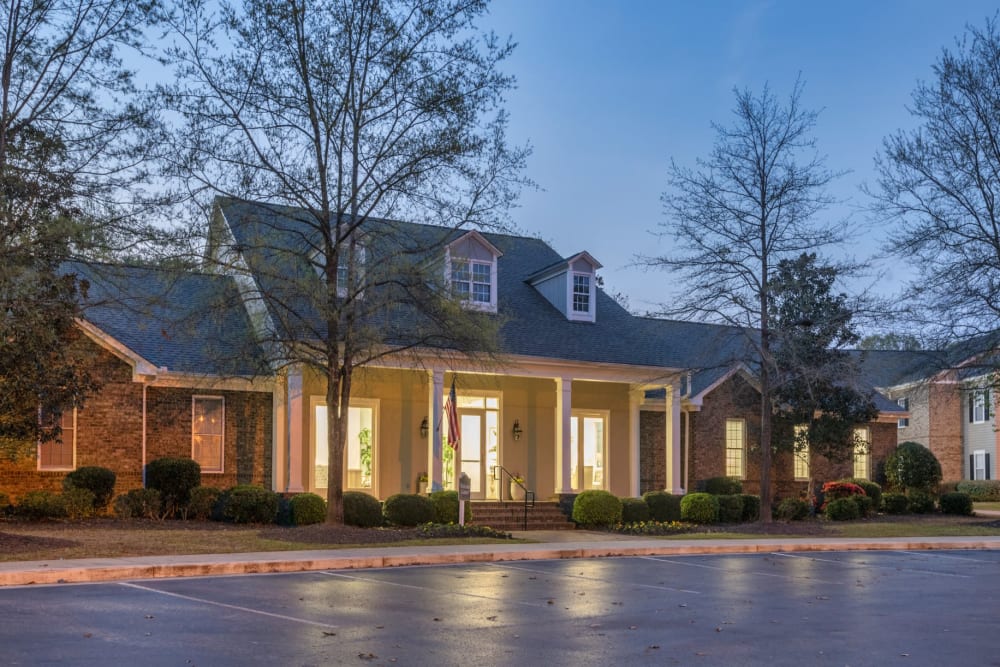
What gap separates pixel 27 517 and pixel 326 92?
35.8ft

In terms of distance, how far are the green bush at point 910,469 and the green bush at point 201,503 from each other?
78.0 ft

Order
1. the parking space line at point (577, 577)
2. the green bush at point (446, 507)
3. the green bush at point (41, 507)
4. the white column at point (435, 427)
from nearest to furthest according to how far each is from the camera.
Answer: the parking space line at point (577, 577) → the green bush at point (41, 507) → the green bush at point (446, 507) → the white column at point (435, 427)

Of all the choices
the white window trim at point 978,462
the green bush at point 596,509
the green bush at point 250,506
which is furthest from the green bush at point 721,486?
the white window trim at point 978,462

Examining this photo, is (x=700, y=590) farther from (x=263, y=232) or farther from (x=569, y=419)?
(x=569, y=419)

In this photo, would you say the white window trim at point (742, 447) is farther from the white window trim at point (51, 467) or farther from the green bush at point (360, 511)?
the white window trim at point (51, 467)

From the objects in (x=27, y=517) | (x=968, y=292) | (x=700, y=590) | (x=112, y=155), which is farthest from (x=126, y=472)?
(x=968, y=292)

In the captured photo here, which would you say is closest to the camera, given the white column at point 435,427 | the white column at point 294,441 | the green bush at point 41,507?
the green bush at point 41,507

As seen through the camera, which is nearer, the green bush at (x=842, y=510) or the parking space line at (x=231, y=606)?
the parking space line at (x=231, y=606)

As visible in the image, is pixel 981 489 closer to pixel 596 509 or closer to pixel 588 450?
pixel 588 450

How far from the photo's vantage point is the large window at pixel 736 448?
113 ft

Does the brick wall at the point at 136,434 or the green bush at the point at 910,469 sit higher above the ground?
the brick wall at the point at 136,434

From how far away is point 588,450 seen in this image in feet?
105

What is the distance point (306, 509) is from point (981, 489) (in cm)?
3455

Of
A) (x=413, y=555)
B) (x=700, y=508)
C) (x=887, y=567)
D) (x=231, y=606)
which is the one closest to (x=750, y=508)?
(x=700, y=508)
